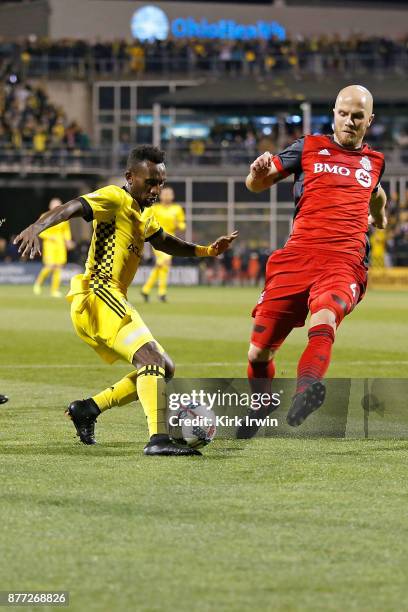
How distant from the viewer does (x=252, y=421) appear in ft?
29.6

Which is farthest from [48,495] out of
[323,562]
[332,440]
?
[332,440]

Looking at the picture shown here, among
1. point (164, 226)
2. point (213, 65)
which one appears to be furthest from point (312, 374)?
point (213, 65)

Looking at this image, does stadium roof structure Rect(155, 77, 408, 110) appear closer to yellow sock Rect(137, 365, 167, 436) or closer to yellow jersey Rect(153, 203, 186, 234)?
yellow jersey Rect(153, 203, 186, 234)

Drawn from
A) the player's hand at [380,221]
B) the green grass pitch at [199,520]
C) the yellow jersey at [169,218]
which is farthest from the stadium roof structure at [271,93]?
the player's hand at [380,221]

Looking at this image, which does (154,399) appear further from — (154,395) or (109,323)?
(109,323)

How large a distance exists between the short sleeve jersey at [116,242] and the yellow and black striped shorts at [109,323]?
0.30 feet

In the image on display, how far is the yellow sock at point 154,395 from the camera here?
838cm

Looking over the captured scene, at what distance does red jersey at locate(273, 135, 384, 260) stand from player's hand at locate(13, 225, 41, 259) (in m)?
1.72

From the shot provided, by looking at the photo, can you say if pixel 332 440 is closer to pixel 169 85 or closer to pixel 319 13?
pixel 169 85

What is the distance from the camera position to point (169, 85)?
5578 cm

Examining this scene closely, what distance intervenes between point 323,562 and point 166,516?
1.10 meters

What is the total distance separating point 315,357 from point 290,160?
4.45 feet

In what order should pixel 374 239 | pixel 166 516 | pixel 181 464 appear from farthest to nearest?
pixel 374 239, pixel 181 464, pixel 166 516

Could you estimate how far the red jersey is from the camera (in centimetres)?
873
